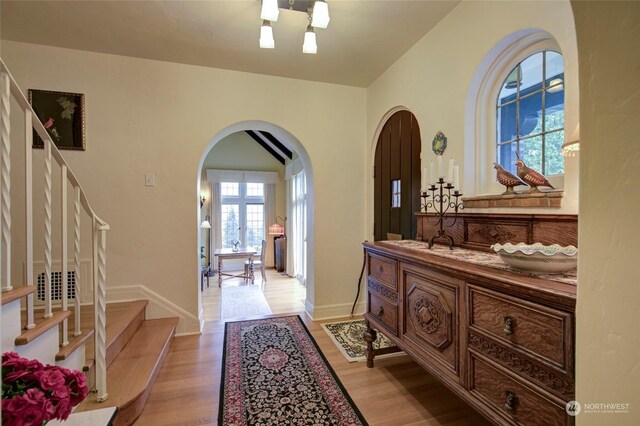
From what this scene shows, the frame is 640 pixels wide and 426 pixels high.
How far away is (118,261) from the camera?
2.86 meters

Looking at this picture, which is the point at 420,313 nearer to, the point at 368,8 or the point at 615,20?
the point at 615,20

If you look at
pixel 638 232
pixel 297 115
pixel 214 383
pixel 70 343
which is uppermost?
pixel 297 115

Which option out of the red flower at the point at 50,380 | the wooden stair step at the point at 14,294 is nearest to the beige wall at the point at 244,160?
the wooden stair step at the point at 14,294

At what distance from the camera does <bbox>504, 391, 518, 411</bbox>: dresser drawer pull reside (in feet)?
3.54

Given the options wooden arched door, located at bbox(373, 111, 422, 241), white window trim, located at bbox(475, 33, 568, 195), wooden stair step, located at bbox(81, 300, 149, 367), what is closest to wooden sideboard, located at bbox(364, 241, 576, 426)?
white window trim, located at bbox(475, 33, 568, 195)

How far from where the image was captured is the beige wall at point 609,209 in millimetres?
469

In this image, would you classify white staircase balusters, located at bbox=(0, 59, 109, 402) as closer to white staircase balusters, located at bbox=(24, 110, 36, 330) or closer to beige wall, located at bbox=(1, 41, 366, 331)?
white staircase balusters, located at bbox=(24, 110, 36, 330)

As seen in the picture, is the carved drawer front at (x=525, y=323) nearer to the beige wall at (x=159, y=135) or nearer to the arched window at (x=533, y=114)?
the arched window at (x=533, y=114)

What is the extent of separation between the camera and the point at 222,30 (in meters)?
2.44

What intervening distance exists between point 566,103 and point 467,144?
69 centimetres

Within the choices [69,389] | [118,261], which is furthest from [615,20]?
[118,261]

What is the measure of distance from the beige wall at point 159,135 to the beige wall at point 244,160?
3.88 m

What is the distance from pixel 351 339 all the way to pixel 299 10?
2975mm

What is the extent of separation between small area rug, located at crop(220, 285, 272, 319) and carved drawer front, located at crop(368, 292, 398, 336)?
188 centimetres
